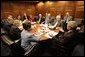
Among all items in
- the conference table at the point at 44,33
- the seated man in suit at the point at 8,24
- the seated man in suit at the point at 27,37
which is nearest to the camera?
the seated man in suit at the point at 27,37

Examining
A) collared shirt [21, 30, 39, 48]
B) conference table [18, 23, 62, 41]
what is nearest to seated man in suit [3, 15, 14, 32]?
conference table [18, 23, 62, 41]

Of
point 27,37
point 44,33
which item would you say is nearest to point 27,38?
point 27,37

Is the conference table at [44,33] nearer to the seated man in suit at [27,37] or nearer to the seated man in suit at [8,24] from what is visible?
the seated man in suit at [27,37]

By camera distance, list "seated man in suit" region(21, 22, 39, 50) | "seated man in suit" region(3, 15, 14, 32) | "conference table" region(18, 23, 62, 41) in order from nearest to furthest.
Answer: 1. "seated man in suit" region(21, 22, 39, 50)
2. "conference table" region(18, 23, 62, 41)
3. "seated man in suit" region(3, 15, 14, 32)

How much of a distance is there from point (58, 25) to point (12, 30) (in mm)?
1326

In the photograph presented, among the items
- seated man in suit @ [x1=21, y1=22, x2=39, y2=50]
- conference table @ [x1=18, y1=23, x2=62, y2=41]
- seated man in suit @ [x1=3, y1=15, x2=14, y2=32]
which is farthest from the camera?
seated man in suit @ [x1=3, y1=15, x2=14, y2=32]

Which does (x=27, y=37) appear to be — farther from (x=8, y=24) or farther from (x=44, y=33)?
(x=8, y=24)

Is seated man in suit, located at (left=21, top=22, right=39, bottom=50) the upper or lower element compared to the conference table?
upper

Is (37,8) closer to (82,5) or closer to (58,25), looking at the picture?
(82,5)

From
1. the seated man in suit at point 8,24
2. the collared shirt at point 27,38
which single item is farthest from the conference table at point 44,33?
the seated man in suit at point 8,24

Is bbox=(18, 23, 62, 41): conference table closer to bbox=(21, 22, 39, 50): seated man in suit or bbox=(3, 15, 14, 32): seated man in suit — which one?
bbox=(21, 22, 39, 50): seated man in suit

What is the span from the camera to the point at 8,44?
2006mm

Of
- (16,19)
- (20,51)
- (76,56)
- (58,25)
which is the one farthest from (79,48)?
(58,25)

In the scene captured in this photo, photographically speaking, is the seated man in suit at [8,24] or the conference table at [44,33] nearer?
the conference table at [44,33]
